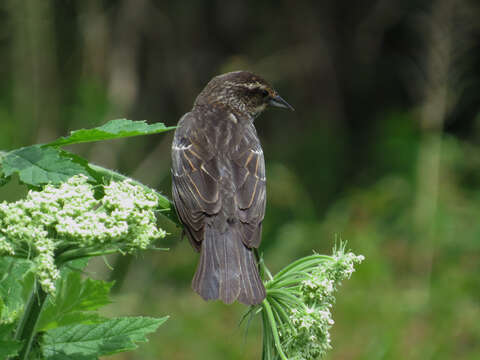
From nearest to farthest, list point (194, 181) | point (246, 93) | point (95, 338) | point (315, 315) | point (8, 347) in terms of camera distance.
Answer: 1. point (8, 347)
2. point (95, 338)
3. point (315, 315)
4. point (194, 181)
5. point (246, 93)

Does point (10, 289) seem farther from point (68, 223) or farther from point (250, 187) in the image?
point (250, 187)

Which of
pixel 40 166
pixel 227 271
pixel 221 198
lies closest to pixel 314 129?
pixel 221 198

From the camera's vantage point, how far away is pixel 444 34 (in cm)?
659

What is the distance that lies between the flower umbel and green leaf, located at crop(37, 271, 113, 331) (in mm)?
435

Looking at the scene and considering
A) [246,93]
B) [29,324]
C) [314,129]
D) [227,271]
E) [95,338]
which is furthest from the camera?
[314,129]

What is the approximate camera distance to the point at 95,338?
5.29 feet

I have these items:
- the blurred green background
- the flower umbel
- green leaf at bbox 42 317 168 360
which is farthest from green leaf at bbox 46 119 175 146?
the blurred green background

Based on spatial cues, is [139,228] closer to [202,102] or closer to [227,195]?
[227,195]

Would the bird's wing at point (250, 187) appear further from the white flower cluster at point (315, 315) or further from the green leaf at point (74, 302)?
the green leaf at point (74, 302)

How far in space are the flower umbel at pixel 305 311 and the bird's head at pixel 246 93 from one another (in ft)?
8.23

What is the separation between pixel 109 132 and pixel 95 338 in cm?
48

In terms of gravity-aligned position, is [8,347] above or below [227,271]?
below

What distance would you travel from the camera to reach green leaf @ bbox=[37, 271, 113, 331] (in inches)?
66.2

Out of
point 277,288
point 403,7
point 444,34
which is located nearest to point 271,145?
point 403,7
